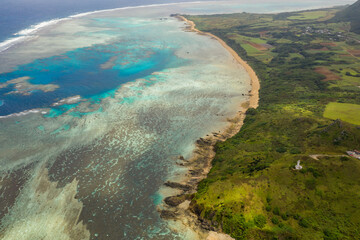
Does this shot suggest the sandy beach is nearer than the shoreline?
No

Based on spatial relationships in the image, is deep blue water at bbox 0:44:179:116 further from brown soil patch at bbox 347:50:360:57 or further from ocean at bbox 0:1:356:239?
brown soil patch at bbox 347:50:360:57

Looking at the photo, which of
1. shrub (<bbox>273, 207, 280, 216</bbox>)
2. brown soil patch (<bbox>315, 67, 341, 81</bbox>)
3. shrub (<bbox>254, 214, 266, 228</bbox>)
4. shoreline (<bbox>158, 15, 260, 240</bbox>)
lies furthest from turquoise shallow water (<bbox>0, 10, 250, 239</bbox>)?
brown soil patch (<bbox>315, 67, 341, 81</bbox>)

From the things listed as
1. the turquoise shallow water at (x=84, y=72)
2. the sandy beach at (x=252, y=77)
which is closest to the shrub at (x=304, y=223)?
the sandy beach at (x=252, y=77)

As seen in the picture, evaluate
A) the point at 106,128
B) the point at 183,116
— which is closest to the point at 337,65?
the point at 183,116

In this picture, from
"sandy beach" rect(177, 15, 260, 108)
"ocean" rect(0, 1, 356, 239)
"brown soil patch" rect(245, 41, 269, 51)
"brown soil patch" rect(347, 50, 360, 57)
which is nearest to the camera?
"ocean" rect(0, 1, 356, 239)

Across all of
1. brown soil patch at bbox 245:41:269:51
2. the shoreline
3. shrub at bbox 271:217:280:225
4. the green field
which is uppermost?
brown soil patch at bbox 245:41:269:51
